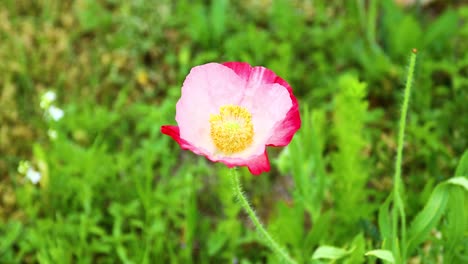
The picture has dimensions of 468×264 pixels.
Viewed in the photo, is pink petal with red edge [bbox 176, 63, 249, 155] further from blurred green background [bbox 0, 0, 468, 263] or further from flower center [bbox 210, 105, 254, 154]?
blurred green background [bbox 0, 0, 468, 263]

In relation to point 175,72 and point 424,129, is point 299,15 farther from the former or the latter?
point 424,129

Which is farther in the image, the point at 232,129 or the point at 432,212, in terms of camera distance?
the point at 432,212

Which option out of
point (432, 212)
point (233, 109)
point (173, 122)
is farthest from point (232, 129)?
point (173, 122)

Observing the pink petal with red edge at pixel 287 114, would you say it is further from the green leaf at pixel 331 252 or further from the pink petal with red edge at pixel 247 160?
the green leaf at pixel 331 252

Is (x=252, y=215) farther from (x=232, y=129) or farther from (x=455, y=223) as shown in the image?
(x=455, y=223)

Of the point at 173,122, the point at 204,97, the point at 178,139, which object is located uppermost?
the point at 173,122

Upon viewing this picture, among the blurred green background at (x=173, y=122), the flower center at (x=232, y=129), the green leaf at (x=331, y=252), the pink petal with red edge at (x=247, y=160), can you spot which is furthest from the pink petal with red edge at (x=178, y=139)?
the blurred green background at (x=173, y=122)

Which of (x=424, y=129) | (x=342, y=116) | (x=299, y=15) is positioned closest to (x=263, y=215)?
(x=342, y=116)
